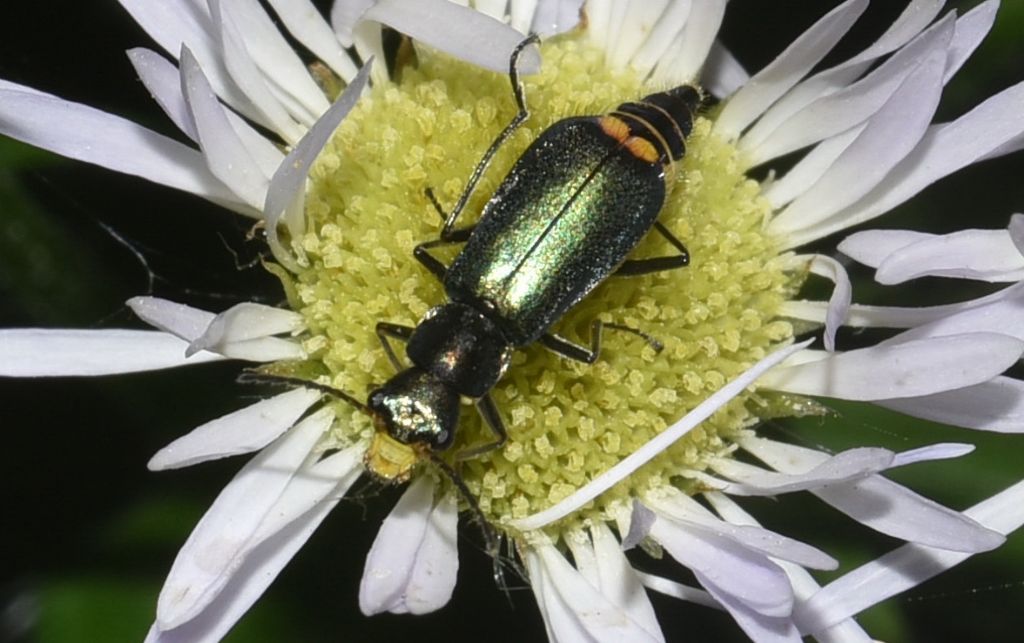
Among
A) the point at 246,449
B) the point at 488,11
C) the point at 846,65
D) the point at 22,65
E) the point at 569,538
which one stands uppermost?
the point at 22,65

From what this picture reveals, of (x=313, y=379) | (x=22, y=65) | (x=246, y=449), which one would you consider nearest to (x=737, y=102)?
(x=313, y=379)

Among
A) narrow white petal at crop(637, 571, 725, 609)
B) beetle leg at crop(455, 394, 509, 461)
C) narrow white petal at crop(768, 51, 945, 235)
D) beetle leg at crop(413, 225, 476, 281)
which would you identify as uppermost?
beetle leg at crop(413, 225, 476, 281)

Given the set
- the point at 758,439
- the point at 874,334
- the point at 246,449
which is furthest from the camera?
the point at 874,334

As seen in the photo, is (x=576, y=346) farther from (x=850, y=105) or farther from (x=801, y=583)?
(x=850, y=105)

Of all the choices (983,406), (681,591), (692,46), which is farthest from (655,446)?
(692,46)

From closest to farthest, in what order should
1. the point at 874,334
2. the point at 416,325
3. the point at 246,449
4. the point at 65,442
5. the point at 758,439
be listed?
the point at 246,449 < the point at 416,325 < the point at 758,439 < the point at 65,442 < the point at 874,334

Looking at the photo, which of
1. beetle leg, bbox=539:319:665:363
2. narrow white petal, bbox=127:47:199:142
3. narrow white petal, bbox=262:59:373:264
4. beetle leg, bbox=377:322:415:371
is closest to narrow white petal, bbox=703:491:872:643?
beetle leg, bbox=539:319:665:363

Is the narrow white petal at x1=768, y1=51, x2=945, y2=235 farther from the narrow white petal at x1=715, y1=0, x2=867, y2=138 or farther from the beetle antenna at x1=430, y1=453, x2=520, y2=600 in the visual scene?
the beetle antenna at x1=430, y1=453, x2=520, y2=600

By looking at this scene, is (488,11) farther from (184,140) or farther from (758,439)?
(758,439)
